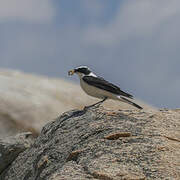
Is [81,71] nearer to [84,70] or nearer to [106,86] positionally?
[84,70]

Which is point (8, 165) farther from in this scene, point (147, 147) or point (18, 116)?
point (18, 116)

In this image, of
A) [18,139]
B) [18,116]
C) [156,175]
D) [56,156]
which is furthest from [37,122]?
[156,175]

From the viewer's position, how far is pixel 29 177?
13.0m

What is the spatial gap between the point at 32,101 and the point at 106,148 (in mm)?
14296

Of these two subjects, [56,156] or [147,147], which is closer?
[147,147]

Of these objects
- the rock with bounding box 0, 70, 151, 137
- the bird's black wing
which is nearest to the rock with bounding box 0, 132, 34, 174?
the bird's black wing

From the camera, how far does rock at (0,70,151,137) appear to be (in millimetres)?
24281

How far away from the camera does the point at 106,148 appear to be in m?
11.4

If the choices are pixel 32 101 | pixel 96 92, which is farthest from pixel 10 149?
pixel 32 101

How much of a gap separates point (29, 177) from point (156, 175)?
11.5 feet

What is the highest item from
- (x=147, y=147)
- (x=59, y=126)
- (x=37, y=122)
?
(x=37, y=122)

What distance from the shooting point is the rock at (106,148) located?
10.5 meters

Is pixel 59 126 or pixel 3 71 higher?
pixel 3 71

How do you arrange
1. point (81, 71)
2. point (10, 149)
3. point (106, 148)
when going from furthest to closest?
point (81, 71), point (10, 149), point (106, 148)
